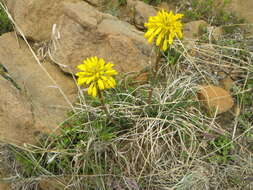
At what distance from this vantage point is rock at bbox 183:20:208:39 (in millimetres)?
3621

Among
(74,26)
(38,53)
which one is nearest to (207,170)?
(74,26)

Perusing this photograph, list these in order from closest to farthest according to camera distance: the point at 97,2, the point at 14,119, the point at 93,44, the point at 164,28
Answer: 1. the point at 164,28
2. the point at 14,119
3. the point at 93,44
4. the point at 97,2

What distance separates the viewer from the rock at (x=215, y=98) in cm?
288

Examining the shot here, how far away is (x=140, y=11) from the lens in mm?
3672

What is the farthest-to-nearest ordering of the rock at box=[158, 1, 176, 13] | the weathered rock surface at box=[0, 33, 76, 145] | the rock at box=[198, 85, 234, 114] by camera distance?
the rock at box=[158, 1, 176, 13] → the rock at box=[198, 85, 234, 114] → the weathered rock surface at box=[0, 33, 76, 145]

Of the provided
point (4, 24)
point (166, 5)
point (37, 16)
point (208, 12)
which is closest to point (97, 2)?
point (37, 16)

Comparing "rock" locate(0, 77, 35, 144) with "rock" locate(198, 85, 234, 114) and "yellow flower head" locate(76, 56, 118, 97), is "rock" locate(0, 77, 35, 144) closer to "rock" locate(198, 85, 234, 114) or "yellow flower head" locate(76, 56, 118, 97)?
"yellow flower head" locate(76, 56, 118, 97)

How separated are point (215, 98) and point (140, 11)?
63.4 inches

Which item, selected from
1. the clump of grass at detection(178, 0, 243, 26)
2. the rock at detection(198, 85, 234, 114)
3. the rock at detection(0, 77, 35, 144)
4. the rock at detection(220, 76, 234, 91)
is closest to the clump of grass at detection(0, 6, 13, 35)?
the rock at detection(0, 77, 35, 144)

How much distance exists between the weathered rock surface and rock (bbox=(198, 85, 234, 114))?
4.66ft

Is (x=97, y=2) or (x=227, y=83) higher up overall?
(x=97, y=2)

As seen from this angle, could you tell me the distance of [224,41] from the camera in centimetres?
350

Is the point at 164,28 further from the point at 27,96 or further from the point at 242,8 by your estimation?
the point at 242,8

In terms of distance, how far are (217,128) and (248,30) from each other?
173 centimetres
